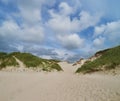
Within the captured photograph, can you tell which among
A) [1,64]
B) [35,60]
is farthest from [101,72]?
[1,64]

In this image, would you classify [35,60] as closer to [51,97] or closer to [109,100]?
[51,97]

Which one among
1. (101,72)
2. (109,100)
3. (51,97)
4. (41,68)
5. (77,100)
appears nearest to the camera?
(109,100)

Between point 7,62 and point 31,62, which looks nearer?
point 7,62

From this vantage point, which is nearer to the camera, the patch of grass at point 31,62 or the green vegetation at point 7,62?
the green vegetation at point 7,62

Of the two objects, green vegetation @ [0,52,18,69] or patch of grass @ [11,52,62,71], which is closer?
green vegetation @ [0,52,18,69]

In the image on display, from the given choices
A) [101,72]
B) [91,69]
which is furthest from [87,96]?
[91,69]

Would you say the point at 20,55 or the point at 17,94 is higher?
the point at 20,55

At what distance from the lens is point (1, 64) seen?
A: 31.3 meters

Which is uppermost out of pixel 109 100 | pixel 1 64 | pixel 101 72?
pixel 1 64

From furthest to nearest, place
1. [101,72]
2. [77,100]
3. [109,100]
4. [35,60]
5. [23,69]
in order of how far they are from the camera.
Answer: [35,60]
[23,69]
[101,72]
[77,100]
[109,100]

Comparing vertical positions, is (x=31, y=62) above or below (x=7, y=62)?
below

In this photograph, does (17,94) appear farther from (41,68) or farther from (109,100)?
(41,68)

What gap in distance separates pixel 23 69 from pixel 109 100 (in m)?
23.4

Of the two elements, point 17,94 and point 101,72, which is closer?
point 17,94
